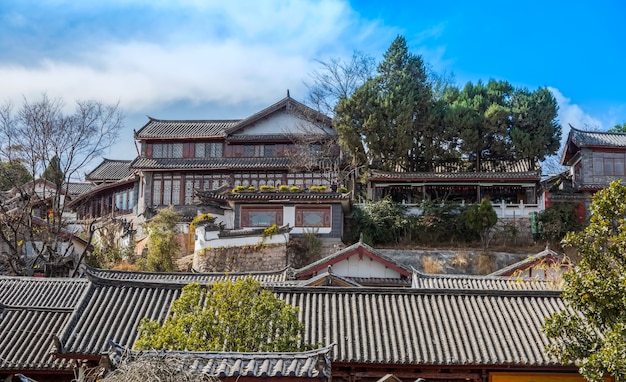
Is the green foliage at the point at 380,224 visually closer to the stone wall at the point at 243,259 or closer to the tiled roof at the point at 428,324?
the stone wall at the point at 243,259

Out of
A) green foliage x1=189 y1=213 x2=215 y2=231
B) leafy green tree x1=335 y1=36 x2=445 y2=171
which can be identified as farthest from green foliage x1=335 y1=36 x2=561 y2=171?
green foliage x1=189 y1=213 x2=215 y2=231

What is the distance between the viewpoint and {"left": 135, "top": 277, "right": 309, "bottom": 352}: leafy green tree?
11.5 metres

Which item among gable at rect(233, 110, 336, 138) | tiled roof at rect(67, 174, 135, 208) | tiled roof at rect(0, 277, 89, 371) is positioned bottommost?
tiled roof at rect(0, 277, 89, 371)

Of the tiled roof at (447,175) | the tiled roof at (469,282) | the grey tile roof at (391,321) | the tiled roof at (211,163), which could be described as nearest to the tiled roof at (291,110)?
the tiled roof at (211,163)

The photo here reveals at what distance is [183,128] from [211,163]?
3.50 metres

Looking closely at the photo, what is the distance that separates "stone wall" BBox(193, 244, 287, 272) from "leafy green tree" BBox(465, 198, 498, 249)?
8642 mm

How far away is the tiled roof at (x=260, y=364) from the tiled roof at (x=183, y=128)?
1160 inches

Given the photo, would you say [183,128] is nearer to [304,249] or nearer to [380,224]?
[304,249]

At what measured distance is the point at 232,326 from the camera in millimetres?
11930

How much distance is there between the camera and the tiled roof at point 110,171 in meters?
45.1

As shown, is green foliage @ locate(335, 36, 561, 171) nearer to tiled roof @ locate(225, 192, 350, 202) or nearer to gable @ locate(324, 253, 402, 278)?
tiled roof @ locate(225, 192, 350, 202)

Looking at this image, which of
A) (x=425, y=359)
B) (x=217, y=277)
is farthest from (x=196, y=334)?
(x=217, y=277)

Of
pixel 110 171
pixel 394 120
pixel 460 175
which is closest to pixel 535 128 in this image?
pixel 460 175

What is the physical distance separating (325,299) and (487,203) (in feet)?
59.2
